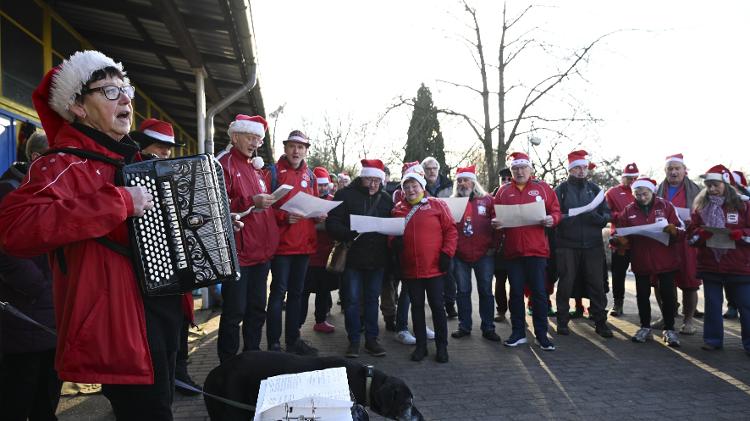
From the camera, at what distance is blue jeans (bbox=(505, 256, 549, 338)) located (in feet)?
20.5

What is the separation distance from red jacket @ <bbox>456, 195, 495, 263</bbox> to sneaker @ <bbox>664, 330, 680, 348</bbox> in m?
2.38

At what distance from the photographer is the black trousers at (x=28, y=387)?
10.2ft

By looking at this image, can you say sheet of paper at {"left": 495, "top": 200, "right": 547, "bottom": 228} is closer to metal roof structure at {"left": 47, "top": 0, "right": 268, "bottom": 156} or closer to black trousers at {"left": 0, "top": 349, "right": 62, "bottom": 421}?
metal roof structure at {"left": 47, "top": 0, "right": 268, "bottom": 156}

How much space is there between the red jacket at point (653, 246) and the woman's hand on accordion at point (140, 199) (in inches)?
246

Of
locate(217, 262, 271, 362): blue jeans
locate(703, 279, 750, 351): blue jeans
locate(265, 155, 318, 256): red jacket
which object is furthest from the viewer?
locate(703, 279, 750, 351): blue jeans

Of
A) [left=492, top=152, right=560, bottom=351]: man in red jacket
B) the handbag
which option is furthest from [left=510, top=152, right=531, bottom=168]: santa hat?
the handbag

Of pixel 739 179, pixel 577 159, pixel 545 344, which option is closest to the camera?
pixel 545 344

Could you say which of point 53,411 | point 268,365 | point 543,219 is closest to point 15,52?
point 53,411

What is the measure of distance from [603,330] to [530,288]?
1.42 meters

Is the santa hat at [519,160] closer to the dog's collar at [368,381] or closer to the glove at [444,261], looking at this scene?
the glove at [444,261]

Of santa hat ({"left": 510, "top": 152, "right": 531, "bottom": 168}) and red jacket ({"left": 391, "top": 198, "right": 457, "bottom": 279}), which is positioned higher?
santa hat ({"left": 510, "top": 152, "right": 531, "bottom": 168})

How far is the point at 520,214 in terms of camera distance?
20.3 feet

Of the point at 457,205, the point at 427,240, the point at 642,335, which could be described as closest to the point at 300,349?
the point at 427,240

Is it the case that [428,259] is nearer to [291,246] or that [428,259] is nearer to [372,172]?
[372,172]
